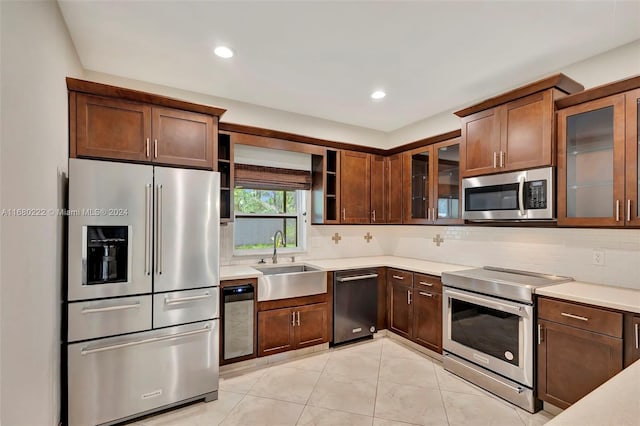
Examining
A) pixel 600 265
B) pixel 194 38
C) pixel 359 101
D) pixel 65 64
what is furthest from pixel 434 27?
pixel 65 64

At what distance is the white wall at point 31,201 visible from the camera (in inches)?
49.9

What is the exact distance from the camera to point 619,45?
7.61ft

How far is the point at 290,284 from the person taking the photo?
3115mm

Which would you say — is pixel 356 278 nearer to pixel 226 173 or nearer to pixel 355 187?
pixel 355 187

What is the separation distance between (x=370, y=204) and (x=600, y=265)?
2323mm

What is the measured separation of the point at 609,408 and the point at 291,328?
2.64 meters

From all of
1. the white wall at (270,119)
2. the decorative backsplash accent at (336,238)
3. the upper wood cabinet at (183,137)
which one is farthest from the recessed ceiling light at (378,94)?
the decorative backsplash accent at (336,238)

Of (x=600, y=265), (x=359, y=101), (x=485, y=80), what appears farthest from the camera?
(x=359, y=101)

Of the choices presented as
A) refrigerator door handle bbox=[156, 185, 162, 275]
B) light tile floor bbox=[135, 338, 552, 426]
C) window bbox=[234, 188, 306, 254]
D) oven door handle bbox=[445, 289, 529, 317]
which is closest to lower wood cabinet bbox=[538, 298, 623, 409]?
oven door handle bbox=[445, 289, 529, 317]

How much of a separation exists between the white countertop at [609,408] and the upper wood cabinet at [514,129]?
195 cm

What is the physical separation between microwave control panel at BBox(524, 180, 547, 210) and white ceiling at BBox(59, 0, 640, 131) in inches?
39.8

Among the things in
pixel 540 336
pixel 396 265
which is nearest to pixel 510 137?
pixel 540 336

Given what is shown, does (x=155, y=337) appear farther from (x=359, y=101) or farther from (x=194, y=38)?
(x=359, y=101)

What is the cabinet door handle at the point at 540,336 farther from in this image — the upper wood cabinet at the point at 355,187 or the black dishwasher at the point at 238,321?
the black dishwasher at the point at 238,321
